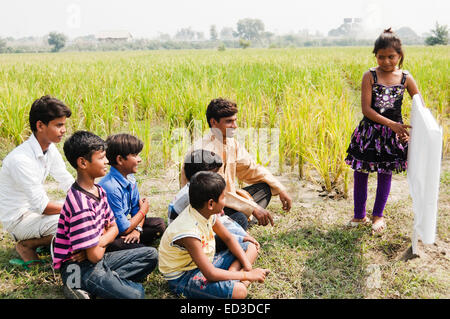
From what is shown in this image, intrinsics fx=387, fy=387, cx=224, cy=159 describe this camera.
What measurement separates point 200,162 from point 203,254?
22.4 inches

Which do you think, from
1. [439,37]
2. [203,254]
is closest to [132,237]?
[203,254]

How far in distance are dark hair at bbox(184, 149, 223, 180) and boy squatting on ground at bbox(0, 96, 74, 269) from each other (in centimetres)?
79

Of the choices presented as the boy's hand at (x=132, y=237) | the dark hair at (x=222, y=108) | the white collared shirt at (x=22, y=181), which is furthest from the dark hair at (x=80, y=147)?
the dark hair at (x=222, y=108)

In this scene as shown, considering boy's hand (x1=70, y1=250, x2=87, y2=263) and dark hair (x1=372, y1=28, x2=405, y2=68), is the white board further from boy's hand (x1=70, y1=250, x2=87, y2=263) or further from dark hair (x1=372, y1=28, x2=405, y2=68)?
boy's hand (x1=70, y1=250, x2=87, y2=263)

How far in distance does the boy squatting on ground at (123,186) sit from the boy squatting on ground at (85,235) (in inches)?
11.9

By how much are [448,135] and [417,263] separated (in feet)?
8.82

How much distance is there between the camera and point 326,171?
133 inches

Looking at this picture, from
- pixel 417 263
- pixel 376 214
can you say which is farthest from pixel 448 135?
pixel 417 263

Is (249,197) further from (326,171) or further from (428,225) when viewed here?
(428,225)

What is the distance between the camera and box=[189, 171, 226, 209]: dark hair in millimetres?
1867

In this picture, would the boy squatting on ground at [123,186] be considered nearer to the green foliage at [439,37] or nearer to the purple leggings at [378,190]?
the purple leggings at [378,190]

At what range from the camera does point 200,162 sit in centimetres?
224

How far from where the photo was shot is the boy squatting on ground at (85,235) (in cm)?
188

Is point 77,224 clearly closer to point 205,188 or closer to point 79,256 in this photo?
point 79,256
